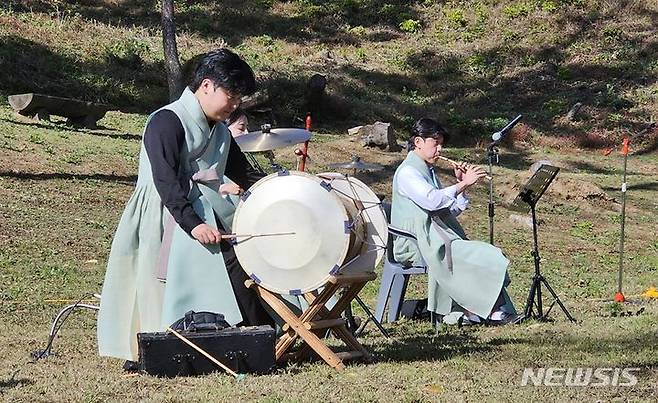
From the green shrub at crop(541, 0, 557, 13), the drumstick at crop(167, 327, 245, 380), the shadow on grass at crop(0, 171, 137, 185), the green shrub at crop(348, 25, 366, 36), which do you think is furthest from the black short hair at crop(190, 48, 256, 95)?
the green shrub at crop(541, 0, 557, 13)

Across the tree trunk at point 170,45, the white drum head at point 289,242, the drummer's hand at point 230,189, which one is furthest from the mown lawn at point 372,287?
the tree trunk at point 170,45

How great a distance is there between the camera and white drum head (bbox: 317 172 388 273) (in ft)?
19.9

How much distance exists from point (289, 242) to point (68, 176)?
34.5ft

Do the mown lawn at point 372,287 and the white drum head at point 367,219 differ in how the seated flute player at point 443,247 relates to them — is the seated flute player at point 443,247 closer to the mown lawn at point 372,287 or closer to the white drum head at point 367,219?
the mown lawn at point 372,287

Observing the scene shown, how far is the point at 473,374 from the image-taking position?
579 cm

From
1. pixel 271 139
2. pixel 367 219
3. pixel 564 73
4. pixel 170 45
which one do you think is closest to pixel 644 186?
pixel 170 45

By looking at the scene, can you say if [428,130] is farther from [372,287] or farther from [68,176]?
[68,176]

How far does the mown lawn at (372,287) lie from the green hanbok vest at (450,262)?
0.30 m

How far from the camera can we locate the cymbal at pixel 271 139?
7133 mm

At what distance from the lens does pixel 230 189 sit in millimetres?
5703

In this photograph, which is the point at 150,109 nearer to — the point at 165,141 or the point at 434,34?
the point at 434,34

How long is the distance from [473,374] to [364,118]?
21236mm

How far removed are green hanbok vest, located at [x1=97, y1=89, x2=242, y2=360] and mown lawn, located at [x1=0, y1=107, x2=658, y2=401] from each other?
1.02 ft

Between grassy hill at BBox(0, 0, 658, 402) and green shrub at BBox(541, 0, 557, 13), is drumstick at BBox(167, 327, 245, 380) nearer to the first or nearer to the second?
grassy hill at BBox(0, 0, 658, 402)
